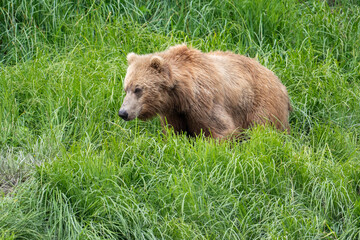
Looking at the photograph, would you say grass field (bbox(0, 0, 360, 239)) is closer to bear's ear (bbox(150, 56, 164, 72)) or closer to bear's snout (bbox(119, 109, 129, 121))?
bear's snout (bbox(119, 109, 129, 121))

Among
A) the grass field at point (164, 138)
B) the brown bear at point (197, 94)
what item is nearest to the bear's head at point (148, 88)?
the brown bear at point (197, 94)

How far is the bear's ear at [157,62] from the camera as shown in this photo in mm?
5797

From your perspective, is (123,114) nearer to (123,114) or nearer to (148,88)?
(123,114)

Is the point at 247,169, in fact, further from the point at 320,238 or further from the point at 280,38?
the point at 280,38

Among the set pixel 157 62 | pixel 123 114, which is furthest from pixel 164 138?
pixel 157 62

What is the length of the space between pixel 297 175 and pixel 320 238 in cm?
77

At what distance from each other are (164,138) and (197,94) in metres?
0.52

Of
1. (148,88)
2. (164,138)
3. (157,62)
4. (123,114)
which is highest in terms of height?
(157,62)

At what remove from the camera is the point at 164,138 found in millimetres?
5836

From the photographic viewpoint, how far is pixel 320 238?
15.1 feet

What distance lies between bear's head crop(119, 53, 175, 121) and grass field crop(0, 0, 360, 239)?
0.27 metres

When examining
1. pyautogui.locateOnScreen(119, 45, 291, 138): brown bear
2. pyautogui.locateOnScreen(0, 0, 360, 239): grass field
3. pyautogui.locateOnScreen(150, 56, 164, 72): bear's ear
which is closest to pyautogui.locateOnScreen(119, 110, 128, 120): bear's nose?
pyautogui.locateOnScreen(119, 45, 291, 138): brown bear

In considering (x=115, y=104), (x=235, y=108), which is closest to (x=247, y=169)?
(x=235, y=108)

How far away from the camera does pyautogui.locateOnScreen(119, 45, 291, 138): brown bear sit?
5.84 m
